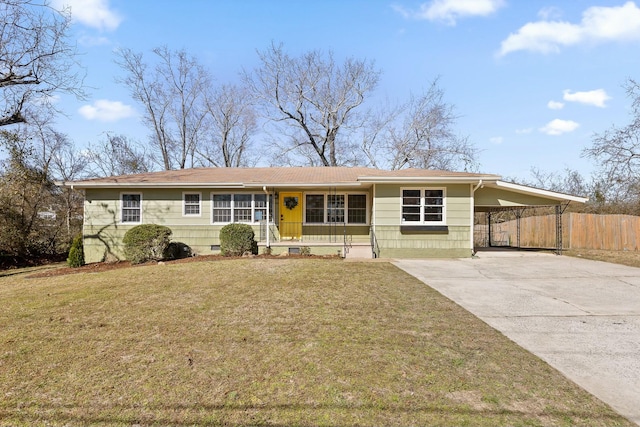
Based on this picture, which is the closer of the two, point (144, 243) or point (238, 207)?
point (144, 243)

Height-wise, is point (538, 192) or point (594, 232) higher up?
point (538, 192)

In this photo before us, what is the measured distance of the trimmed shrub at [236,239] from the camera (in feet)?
39.6

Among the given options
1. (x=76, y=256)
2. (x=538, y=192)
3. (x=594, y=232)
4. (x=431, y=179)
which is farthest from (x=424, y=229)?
(x=76, y=256)

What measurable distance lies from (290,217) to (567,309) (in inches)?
383

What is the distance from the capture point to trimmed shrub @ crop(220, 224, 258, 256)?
12078 mm

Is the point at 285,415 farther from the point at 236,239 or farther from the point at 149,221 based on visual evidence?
the point at 149,221

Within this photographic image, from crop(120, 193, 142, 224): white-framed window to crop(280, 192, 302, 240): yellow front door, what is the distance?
17.7ft

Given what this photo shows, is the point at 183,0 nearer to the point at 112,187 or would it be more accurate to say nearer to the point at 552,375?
the point at 112,187

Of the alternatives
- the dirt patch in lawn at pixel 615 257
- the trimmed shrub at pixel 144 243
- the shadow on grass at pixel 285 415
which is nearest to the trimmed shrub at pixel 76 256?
the trimmed shrub at pixel 144 243

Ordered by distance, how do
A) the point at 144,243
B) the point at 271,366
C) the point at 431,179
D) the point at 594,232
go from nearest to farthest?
the point at 271,366
the point at 431,179
the point at 144,243
the point at 594,232

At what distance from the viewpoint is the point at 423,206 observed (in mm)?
11906

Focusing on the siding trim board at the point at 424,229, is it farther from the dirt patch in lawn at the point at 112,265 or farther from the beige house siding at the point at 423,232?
the dirt patch in lawn at the point at 112,265

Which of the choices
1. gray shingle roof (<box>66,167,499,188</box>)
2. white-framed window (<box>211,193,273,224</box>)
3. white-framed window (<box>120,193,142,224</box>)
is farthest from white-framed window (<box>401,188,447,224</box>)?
white-framed window (<box>120,193,142,224</box>)

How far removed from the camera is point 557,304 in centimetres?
593
